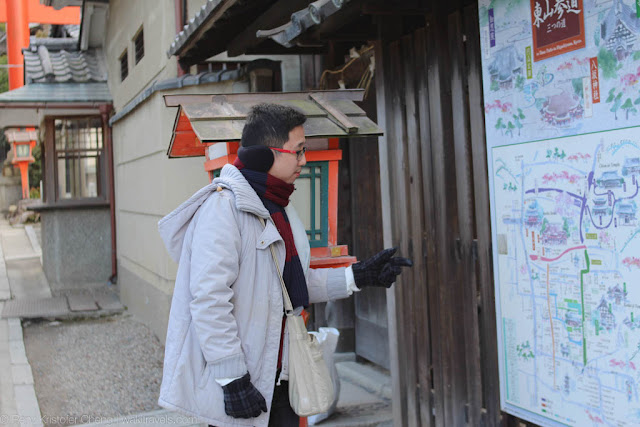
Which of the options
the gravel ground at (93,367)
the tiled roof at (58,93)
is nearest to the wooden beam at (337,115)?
the gravel ground at (93,367)

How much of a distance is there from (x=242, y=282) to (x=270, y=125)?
732 mm

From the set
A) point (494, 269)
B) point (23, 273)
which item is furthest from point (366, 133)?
point (23, 273)

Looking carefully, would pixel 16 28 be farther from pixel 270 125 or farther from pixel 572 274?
pixel 572 274

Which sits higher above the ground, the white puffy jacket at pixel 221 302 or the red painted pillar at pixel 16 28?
the red painted pillar at pixel 16 28

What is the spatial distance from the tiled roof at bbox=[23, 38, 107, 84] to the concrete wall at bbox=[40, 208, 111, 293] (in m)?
2.62

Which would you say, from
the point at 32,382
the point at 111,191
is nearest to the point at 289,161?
the point at 32,382

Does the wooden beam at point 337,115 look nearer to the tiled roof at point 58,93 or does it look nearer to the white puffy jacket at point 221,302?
the white puffy jacket at point 221,302

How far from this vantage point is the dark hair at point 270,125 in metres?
3.04

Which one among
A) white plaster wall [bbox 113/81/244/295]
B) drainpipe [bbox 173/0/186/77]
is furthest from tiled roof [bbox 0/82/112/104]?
drainpipe [bbox 173/0/186/77]

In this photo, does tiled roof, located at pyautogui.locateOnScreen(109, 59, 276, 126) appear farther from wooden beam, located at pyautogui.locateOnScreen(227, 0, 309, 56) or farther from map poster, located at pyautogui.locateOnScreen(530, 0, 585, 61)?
map poster, located at pyautogui.locateOnScreen(530, 0, 585, 61)

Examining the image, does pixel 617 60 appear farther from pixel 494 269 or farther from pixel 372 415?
pixel 372 415

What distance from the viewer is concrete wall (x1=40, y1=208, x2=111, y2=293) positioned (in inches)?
521

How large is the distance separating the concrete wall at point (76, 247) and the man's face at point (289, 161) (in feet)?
36.6

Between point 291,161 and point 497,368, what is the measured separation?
160 cm
